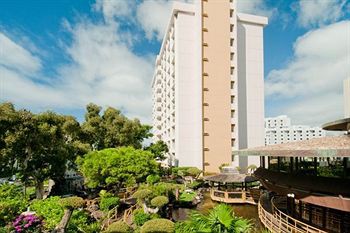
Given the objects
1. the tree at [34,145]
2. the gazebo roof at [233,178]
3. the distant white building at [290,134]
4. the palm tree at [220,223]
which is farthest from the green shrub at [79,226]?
the distant white building at [290,134]

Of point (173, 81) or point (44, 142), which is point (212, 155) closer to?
point (173, 81)

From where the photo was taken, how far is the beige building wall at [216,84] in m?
44.8

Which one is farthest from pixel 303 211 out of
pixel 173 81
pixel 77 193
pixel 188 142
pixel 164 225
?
pixel 173 81

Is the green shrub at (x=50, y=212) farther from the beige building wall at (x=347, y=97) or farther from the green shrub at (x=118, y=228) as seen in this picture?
the beige building wall at (x=347, y=97)

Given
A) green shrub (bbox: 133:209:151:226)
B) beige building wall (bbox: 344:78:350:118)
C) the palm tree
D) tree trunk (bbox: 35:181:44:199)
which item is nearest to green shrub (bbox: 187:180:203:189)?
green shrub (bbox: 133:209:151:226)

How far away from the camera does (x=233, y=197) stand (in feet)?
87.7

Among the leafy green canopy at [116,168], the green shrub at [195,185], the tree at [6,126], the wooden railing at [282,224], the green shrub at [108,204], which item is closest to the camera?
the wooden railing at [282,224]

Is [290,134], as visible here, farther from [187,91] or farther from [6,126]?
[6,126]

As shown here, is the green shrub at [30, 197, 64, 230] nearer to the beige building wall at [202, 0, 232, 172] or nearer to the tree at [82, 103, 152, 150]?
the tree at [82, 103, 152, 150]

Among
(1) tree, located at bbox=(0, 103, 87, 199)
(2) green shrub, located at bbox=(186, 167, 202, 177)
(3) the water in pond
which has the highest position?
(1) tree, located at bbox=(0, 103, 87, 199)

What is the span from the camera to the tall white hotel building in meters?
44.8

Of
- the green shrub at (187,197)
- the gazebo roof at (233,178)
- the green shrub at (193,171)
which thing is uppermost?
the gazebo roof at (233,178)

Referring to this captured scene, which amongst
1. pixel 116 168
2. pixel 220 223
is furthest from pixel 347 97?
pixel 220 223

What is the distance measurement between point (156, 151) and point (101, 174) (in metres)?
21.0
